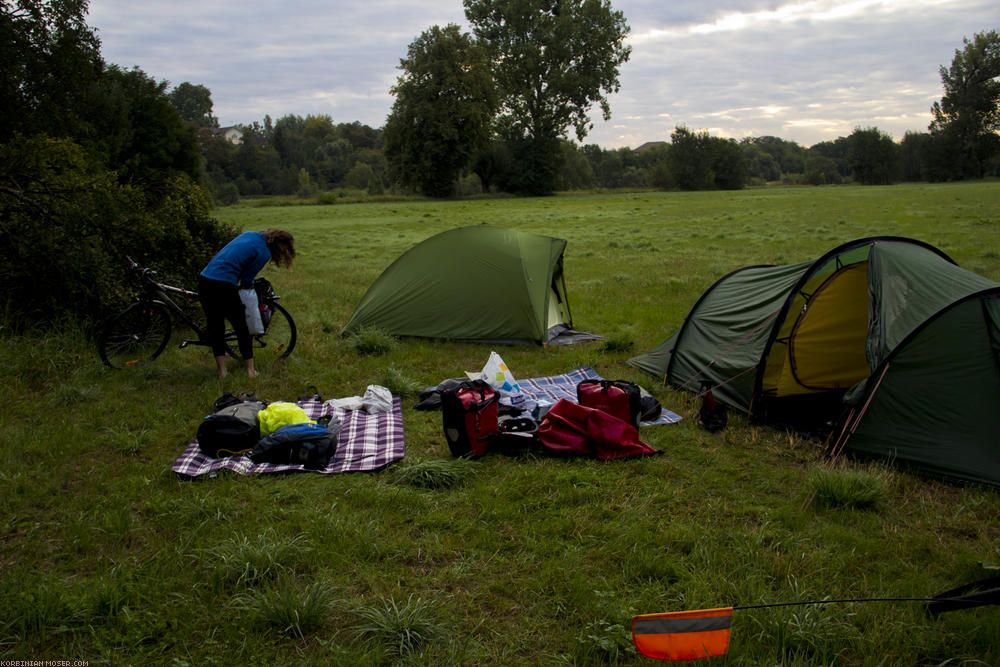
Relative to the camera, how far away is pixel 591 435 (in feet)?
16.9

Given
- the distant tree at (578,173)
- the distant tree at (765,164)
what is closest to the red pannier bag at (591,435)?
the distant tree at (578,173)

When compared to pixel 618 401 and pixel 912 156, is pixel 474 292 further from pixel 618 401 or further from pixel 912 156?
pixel 912 156

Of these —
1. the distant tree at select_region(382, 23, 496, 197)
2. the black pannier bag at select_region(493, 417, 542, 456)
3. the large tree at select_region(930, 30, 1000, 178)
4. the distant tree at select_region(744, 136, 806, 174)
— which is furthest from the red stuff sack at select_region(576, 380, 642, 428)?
the distant tree at select_region(744, 136, 806, 174)

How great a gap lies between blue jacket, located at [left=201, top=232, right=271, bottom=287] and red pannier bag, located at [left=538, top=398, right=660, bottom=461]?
3.74 m

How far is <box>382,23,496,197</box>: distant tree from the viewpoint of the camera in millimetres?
47219

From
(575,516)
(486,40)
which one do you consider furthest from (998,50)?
(575,516)

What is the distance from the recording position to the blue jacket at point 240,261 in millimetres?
6727

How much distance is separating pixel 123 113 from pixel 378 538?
1468 inches

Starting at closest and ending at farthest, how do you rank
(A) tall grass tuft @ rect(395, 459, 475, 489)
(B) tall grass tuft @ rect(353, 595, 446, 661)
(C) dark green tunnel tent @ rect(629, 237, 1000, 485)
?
(B) tall grass tuft @ rect(353, 595, 446, 661)
(C) dark green tunnel tent @ rect(629, 237, 1000, 485)
(A) tall grass tuft @ rect(395, 459, 475, 489)

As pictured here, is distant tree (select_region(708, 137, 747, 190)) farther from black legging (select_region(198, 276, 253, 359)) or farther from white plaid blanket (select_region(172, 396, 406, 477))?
white plaid blanket (select_region(172, 396, 406, 477))

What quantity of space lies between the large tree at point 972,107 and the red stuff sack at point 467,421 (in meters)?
81.5

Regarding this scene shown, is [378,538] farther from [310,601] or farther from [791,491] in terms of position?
[791,491]

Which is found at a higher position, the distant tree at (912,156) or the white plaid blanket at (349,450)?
the distant tree at (912,156)

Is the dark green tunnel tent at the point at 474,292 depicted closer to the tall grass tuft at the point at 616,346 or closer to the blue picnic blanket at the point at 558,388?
the tall grass tuft at the point at 616,346
